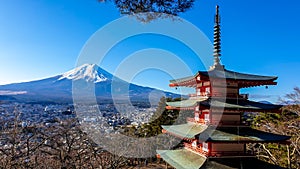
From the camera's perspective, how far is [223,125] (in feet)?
26.5

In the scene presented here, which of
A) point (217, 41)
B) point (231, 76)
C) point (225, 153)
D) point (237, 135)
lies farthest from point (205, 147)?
point (217, 41)

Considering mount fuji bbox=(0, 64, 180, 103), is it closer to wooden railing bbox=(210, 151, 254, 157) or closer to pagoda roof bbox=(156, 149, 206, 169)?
pagoda roof bbox=(156, 149, 206, 169)

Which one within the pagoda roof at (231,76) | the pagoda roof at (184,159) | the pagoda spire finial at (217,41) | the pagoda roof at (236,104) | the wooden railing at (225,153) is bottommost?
the pagoda roof at (184,159)

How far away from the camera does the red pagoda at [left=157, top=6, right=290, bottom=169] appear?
7.69m

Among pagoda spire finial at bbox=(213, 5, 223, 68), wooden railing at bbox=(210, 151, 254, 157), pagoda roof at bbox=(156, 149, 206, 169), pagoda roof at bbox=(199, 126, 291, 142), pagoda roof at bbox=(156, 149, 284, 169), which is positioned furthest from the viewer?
pagoda spire finial at bbox=(213, 5, 223, 68)

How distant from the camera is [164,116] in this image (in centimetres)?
2253

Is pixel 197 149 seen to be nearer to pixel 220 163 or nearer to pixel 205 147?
pixel 205 147

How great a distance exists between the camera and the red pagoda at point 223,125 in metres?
7.69

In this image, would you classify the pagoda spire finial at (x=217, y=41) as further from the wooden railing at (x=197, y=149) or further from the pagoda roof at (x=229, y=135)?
the wooden railing at (x=197, y=149)

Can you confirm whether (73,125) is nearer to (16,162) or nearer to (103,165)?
(103,165)

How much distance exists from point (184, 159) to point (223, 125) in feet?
6.12

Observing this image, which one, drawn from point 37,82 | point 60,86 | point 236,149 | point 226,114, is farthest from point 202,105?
point 37,82

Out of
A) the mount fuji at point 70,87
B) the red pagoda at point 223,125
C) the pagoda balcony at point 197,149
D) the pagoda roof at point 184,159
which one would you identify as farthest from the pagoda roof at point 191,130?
the mount fuji at point 70,87

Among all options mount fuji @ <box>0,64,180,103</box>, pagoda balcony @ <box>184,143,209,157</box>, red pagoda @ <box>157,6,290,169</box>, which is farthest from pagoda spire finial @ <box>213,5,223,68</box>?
mount fuji @ <box>0,64,180,103</box>
